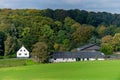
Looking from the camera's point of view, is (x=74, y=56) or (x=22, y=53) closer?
(x=74, y=56)

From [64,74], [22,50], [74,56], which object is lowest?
[74,56]

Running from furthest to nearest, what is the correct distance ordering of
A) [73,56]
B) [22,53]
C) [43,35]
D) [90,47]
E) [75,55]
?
[90,47], [43,35], [22,53], [75,55], [73,56]

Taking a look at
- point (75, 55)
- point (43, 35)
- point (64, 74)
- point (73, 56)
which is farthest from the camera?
point (43, 35)

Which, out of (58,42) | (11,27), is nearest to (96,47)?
(58,42)

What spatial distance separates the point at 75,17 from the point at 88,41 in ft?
81.0

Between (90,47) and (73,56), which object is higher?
(90,47)

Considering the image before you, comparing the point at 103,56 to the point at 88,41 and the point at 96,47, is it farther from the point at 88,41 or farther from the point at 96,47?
the point at 88,41

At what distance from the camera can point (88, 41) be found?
70188mm

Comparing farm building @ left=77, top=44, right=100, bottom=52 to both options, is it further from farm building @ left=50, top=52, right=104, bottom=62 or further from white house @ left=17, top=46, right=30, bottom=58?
white house @ left=17, top=46, right=30, bottom=58

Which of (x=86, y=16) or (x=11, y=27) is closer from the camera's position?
(x=11, y=27)

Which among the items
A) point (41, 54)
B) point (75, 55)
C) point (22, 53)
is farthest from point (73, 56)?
point (22, 53)

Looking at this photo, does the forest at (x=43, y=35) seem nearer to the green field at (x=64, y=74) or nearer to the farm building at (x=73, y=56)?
the farm building at (x=73, y=56)

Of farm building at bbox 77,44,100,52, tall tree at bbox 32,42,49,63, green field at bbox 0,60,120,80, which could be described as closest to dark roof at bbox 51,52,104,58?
tall tree at bbox 32,42,49,63

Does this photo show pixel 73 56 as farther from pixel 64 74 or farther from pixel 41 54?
pixel 64 74
